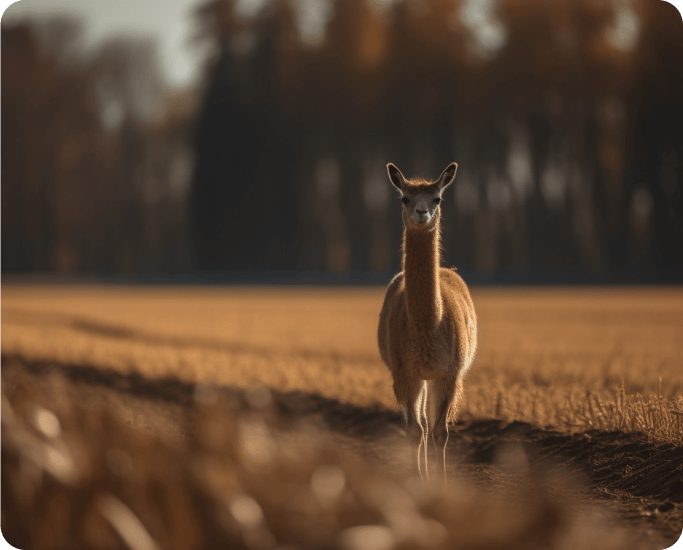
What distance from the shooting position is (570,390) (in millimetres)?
7266

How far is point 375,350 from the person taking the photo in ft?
40.0

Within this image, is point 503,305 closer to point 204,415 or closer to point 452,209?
point 452,209

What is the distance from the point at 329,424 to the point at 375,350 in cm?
509

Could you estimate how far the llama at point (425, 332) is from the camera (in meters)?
4.91

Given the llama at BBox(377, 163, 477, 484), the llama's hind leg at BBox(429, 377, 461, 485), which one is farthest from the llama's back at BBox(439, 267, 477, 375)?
the llama's hind leg at BBox(429, 377, 461, 485)

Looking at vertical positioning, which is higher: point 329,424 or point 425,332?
point 425,332

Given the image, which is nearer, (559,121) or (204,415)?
(204,415)

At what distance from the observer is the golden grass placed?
6660 mm

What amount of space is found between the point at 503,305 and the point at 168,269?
535 inches

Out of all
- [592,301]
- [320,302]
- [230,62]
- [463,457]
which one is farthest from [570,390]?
[320,302]

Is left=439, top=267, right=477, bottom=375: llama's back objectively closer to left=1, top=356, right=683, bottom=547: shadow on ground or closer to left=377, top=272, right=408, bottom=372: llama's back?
left=377, top=272, right=408, bottom=372: llama's back

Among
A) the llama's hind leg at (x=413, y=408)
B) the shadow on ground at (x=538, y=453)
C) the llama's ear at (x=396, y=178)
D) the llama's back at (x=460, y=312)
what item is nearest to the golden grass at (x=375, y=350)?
the shadow on ground at (x=538, y=453)

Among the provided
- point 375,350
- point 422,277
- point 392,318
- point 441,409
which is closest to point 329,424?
point 392,318

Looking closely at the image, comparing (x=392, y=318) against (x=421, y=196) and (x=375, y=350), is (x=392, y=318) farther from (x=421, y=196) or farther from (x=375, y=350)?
(x=375, y=350)
